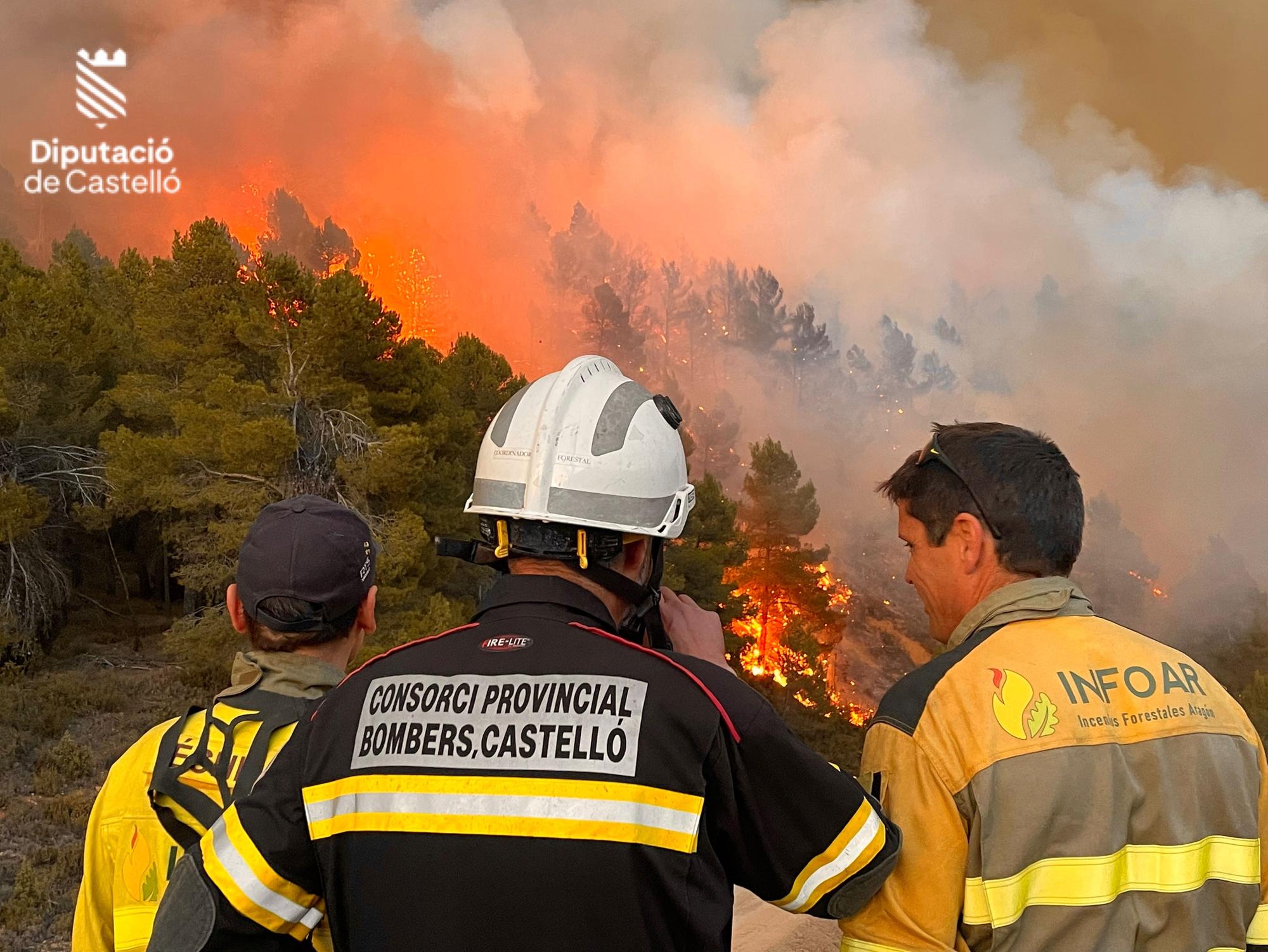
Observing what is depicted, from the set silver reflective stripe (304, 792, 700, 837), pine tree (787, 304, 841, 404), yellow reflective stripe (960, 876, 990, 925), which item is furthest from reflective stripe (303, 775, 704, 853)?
pine tree (787, 304, 841, 404)

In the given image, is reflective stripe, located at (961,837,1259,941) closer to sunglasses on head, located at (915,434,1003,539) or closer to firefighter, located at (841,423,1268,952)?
firefighter, located at (841,423,1268,952)

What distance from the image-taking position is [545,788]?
1457mm

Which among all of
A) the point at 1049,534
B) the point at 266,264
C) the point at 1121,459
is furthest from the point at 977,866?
the point at 1121,459

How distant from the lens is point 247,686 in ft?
6.93

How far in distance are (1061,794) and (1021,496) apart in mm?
614

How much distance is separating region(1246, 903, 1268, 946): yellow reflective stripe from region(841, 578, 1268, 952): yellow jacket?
7 centimetres

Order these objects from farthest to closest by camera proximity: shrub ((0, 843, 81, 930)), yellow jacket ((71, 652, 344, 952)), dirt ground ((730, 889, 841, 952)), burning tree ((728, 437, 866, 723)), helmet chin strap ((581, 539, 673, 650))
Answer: burning tree ((728, 437, 866, 723)), shrub ((0, 843, 81, 930)), dirt ground ((730, 889, 841, 952)), yellow jacket ((71, 652, 344, 952)), helmet chin strap ((581, 539, 673, 650))

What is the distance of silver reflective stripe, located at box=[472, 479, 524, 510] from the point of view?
6.28 ft

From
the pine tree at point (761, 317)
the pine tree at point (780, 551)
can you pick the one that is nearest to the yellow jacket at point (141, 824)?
the pine tree at point (780, 551)

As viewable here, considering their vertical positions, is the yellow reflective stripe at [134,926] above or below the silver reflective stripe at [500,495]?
below

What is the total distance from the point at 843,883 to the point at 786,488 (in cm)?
3225

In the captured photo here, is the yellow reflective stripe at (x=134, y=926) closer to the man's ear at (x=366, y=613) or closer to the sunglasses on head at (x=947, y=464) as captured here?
the man's ear at (x=366, y=613)

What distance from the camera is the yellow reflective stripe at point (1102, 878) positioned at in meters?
1.74

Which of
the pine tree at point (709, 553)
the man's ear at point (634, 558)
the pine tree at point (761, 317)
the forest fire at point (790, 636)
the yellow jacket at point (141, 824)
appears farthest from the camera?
the pine tree at point (761, 317)
